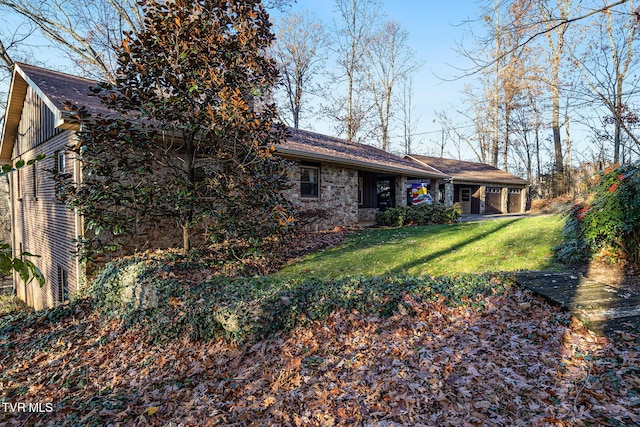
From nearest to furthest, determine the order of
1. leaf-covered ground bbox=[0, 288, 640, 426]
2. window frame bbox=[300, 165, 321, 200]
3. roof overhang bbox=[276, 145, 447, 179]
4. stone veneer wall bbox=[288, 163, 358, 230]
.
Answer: leaf-covered ground bbox=[0, 288, 640, 426]
roof overhang bbox=[276, 145, 447, 179]
stone veneer wall bbox=[288, 163, 358, 230]
window frame bbox=[300, 165, 321, 200]

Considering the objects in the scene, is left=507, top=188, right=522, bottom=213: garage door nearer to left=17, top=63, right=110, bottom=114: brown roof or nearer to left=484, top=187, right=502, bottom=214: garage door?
left=484, top=187, right=502, bottom=214: garage door

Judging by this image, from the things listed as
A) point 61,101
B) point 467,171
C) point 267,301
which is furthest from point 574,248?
point 467,171

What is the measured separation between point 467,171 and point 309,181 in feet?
42.1

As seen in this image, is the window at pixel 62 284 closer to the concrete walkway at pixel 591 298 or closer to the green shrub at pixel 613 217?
the concrete walkway at pixel 591 298

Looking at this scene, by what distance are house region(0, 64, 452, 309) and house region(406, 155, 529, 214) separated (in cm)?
551

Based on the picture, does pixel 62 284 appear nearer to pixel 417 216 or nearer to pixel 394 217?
pixel 394 217

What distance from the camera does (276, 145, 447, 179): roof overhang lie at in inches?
379

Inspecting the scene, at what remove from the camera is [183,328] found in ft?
14.8

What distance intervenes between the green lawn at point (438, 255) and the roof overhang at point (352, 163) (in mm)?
3037

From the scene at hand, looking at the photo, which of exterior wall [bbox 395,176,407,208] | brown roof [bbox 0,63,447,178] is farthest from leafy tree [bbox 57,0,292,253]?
exterior wall [bbox 395,176,407,208]

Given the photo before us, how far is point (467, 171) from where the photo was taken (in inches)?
794

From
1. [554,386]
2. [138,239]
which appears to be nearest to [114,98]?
[138,239]

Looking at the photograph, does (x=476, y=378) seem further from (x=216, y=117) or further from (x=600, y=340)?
(x=216, y=117)

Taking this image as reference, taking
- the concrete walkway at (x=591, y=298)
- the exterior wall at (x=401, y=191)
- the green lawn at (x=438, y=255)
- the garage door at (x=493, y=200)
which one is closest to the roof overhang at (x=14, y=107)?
the green lawn at (x=438, y=255)
